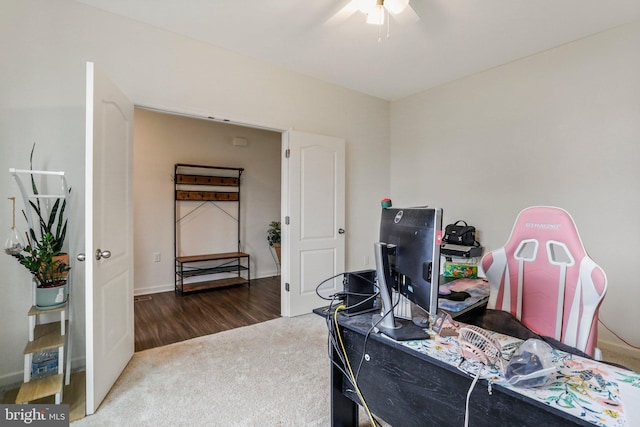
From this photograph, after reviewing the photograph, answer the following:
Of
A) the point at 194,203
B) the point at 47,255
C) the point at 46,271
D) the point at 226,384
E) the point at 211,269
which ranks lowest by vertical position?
the point at 226,384

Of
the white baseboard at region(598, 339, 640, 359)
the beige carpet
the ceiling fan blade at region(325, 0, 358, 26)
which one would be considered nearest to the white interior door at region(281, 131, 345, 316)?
the beige carpet

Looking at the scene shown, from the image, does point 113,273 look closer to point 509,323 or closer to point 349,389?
point 349,389

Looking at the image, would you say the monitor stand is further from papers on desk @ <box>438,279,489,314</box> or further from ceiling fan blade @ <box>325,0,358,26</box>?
ceiling fan blade @ <box>325,0,358,26</box>

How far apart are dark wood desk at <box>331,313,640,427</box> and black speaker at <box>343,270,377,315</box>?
0.05m

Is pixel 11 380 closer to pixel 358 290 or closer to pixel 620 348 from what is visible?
pixel 358 290

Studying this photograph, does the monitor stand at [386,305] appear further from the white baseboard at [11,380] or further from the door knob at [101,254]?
the white baseboard at [11,380]

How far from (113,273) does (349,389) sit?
175cm

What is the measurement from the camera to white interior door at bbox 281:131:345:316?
343cm

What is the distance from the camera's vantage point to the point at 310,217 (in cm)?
357

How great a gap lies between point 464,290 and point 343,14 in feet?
7.29

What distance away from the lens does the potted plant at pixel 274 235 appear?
17.3 ft

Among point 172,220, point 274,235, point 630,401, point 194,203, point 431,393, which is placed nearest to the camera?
point 630,401

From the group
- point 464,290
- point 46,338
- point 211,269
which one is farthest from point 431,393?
point 211,269

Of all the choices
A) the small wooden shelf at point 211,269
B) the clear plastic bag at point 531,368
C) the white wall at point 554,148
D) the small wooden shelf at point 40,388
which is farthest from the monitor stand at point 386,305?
the small wooden shelf at point 211,269
